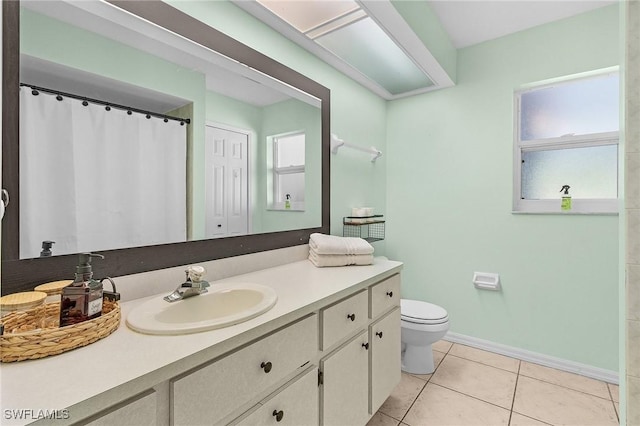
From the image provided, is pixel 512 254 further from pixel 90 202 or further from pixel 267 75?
pixel 90 202

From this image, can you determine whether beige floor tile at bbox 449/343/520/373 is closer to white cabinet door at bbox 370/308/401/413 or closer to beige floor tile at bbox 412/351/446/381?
beige floor tile at bbox 412/351/446/381

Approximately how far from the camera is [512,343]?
7.79 feet

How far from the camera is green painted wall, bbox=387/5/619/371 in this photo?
2.09 metres

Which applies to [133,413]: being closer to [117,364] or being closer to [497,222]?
[117,364]

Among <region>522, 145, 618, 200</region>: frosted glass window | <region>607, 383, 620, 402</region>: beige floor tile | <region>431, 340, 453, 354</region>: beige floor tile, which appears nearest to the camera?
<region>607, 383, 620, 402</region>: beige floor tile

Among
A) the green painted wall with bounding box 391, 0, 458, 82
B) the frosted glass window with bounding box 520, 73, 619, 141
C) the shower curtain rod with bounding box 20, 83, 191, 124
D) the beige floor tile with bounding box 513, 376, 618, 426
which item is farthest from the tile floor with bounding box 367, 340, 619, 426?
the green painted wall with bounding box 391, 0, 458, 82

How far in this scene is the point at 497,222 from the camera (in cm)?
241

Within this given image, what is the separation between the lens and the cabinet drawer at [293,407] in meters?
0.96

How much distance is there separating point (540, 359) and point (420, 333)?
103 cm

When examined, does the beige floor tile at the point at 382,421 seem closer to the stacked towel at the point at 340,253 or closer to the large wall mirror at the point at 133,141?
the stacked towel at the point at 340,253

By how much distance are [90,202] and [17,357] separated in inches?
22.6

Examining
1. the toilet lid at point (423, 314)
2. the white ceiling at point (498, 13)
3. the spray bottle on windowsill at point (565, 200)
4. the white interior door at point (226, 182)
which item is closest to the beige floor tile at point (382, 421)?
the toilet lid at point (423, 314)

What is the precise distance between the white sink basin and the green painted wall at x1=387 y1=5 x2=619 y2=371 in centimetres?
192

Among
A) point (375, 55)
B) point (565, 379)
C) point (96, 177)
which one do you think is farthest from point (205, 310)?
point (565, 379)
